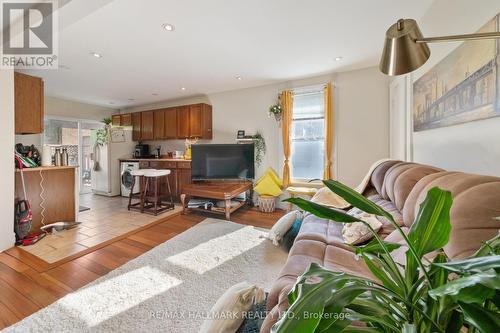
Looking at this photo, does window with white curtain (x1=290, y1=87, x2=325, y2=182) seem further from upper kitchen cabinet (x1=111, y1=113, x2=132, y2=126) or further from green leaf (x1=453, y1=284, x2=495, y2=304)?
upper kitchen cabinet (x1=111, y1=113, x2=132, y2=126)

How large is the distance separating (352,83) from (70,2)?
12.4 ft

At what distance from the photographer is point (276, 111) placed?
4023 mm

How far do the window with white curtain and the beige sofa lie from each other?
1.64m

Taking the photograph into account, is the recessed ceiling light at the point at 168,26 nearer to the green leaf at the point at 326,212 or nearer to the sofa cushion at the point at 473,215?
the green leaf at the point at 326,212

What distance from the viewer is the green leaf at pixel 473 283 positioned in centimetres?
31

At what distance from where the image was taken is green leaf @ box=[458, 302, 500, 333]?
344 millimetres

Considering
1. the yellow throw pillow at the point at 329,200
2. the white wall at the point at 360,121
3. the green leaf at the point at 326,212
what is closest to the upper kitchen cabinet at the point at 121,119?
the white wall at the point at 360,121

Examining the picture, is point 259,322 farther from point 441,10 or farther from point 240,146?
point 240,146

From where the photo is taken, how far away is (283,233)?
2.44 metres

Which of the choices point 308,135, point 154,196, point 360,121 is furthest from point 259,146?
point 154,196

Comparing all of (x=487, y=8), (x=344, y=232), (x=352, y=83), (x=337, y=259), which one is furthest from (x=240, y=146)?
(x=487, y=8)

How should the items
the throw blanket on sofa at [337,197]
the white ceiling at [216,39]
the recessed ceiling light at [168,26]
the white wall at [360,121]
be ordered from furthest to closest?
1. the white wall at [360,121]
2. the throw blanket on sofa at [337,197]
3. the recessed ceiling light at [168,26]
4. the white ceiling at [216,39]

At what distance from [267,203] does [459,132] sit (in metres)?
2.95

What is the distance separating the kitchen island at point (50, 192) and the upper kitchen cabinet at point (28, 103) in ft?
1.90
